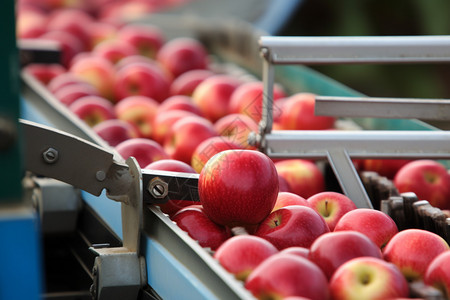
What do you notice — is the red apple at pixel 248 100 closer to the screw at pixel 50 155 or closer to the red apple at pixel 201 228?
the red apple at pixel 201 228

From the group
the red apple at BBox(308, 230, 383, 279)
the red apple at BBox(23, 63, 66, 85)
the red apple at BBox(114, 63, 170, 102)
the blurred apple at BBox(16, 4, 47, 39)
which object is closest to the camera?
the red apple at BBox(308, 230, 383, 279)

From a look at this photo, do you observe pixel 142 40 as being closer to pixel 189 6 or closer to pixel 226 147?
pixel 189 6

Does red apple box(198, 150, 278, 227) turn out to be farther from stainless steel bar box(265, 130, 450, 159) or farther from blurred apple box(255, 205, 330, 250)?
stainless steel bar box(265, 130, 450, 159)

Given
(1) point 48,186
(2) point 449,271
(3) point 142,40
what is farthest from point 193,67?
(2) point 449,271

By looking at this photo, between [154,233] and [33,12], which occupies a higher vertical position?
[154,233]

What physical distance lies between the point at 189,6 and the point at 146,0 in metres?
0.70

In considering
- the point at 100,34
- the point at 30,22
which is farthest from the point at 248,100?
the point at 30,22

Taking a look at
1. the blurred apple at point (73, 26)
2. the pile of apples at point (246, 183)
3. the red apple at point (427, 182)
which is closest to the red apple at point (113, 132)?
the pile of apples at point (246, 183)

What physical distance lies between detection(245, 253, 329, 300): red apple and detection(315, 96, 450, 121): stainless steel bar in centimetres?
61

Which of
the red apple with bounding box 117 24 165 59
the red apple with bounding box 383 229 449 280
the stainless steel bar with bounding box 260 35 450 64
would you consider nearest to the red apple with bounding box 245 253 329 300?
the red apple with bounding box 383 229 449 280

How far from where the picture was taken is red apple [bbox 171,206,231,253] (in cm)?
126

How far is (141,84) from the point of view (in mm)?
2719

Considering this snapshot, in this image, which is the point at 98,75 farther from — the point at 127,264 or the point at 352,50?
the point at 127,264

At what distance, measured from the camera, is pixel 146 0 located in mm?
5559
